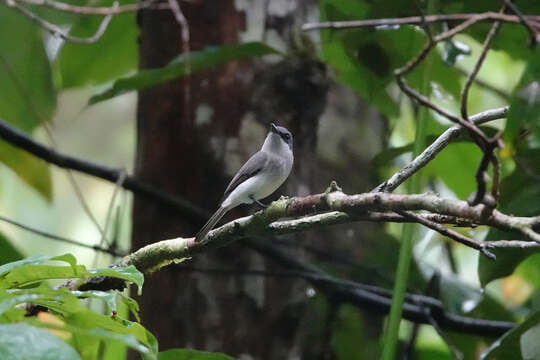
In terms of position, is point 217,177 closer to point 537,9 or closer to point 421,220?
point 537,9

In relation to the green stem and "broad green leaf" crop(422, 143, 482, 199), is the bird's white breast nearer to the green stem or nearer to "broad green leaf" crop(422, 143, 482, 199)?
the green stem

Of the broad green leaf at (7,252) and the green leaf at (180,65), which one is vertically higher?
the green leaf at (180,65)

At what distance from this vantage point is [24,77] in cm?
334

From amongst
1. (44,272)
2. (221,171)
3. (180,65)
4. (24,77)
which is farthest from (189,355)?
(24,77)

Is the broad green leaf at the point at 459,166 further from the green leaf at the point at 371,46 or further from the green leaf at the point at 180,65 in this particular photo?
the green leaf at the point at 180,65

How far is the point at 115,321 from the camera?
4.08 feet

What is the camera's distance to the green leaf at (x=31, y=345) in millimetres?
909

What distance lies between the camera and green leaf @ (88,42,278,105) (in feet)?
8.49

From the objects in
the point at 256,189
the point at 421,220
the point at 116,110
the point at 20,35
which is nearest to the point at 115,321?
the point at 421,220

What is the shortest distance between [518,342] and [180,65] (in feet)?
4.75

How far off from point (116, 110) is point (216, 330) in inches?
209

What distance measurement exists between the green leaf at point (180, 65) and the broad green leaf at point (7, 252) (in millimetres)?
595

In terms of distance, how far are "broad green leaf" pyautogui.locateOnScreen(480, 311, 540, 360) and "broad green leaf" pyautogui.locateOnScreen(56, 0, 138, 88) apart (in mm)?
2492

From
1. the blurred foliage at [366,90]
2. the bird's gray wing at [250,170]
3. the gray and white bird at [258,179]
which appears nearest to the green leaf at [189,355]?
the blurred foliage at [366,90]
